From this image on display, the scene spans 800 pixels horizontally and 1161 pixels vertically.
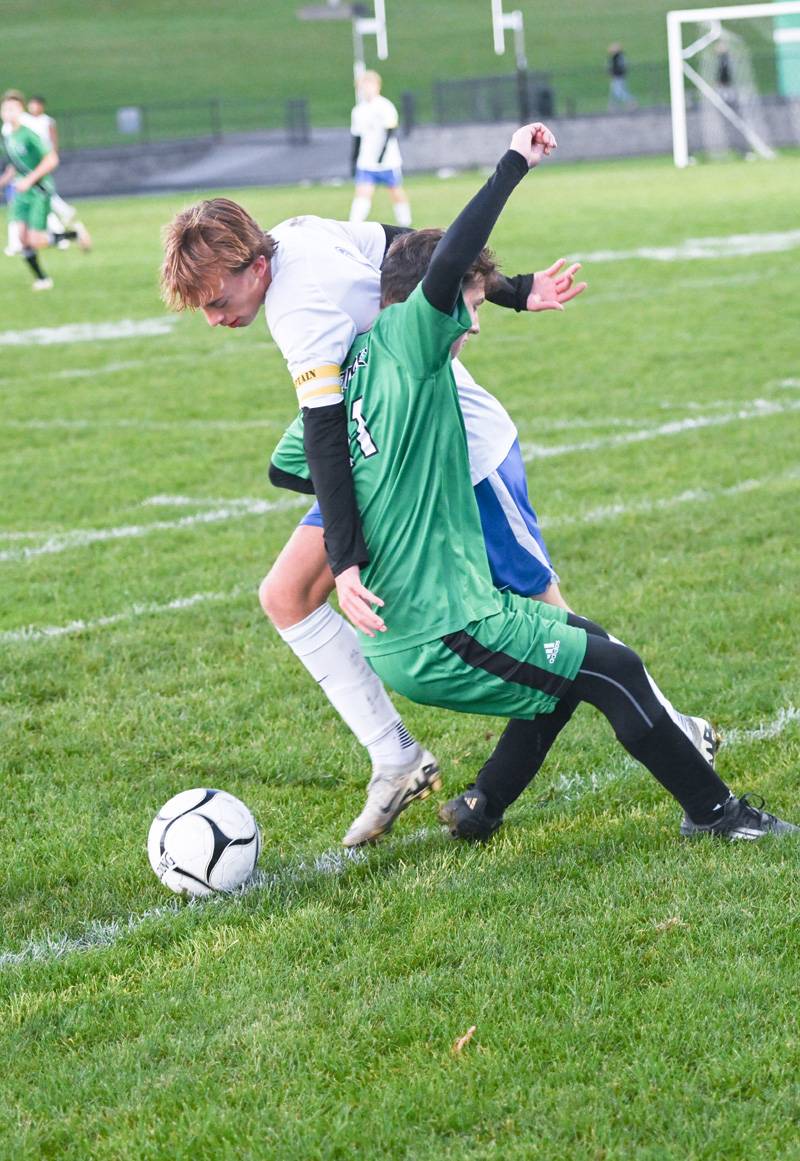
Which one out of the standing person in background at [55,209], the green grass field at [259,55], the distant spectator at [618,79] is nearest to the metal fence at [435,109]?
the green grass field at [259,55]

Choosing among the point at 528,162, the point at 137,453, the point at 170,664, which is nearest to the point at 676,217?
the point at 137,453

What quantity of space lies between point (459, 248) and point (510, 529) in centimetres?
96

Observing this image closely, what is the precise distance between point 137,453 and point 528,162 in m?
5.74

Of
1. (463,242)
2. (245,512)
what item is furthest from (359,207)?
(463,242)

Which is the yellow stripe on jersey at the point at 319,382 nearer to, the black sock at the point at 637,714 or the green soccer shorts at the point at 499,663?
the green soccer shorts at the point at 499,663

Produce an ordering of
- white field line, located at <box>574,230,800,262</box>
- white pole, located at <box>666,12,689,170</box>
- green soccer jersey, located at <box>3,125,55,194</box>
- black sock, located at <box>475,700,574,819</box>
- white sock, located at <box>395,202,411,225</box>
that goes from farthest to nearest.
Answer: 1. white pole, located at <box>666,12,689,170</box>
2. white sock, located at <box>395,202,411,225</box>
3. green soccer jersey, located at <box>3,125,55,194</box>
4. white field line, located at <box>574,230,800,262</box>
5. black sock, located at <box>475,700,574,819</box>

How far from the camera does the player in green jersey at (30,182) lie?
16.9 meters

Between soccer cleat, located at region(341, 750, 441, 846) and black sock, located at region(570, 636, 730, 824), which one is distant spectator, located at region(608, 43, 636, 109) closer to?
soccer cleat, located at region(341, 750, 441, 846)

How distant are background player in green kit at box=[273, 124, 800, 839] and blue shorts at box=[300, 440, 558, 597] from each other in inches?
14.6

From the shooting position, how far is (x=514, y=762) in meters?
3.75

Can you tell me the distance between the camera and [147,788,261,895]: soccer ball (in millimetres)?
3564

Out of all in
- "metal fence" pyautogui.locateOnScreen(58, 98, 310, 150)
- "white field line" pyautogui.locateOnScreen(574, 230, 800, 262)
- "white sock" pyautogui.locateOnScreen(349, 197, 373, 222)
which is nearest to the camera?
"white field line" pyautogui.locateOnScreen(574, 230, 800, 262)

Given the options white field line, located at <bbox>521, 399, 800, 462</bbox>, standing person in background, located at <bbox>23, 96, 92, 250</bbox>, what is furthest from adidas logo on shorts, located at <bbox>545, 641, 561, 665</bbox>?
standing person in background, located at <bbox>23, 96, 92, 250</bbox>

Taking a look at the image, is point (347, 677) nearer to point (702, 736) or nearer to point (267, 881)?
point (267, 881)
